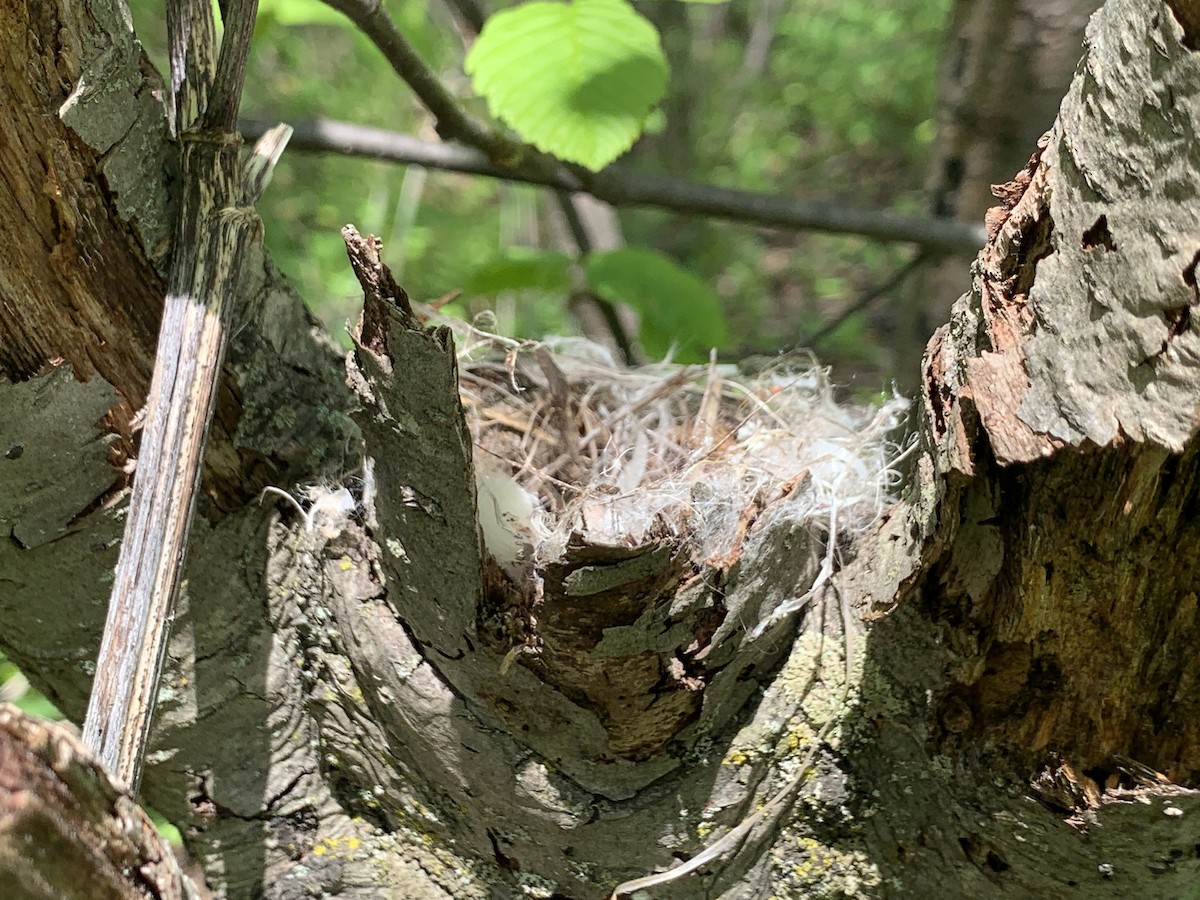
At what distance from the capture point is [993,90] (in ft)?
6.13

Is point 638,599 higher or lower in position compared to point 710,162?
lower

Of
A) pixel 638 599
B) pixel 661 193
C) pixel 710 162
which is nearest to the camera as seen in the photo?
pixel 638 599

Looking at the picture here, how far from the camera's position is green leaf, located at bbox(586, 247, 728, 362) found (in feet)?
6.28

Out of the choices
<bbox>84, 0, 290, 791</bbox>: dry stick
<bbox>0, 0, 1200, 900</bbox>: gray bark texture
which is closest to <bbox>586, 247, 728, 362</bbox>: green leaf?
<bbox>0, 0, 1200, 900</bbox>: gray bark texture

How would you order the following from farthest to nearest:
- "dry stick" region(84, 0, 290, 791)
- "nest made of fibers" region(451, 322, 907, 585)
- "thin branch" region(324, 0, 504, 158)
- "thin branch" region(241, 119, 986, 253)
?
"thin branch" region(241, 119, 986, 253)
"thin branch" region(324, 0, 504, 158)
"nest made of fibers" region(451, 322, 907, 585)
"dry stick" region(84, 0, 290, 791)

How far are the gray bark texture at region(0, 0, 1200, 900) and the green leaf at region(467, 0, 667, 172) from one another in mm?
511

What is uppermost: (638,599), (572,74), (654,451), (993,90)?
(993,90)

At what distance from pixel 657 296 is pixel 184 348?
4.16ft

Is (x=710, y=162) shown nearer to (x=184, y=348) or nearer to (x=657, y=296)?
(x=657, y=296)

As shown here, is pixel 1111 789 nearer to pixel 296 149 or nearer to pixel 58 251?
pixel 58 251

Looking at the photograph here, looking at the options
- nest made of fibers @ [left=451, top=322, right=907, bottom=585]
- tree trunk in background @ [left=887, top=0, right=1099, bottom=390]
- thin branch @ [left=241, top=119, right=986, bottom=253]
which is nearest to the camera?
nest made of fibers @ [left=451, top=322, right=907, bottom=585]

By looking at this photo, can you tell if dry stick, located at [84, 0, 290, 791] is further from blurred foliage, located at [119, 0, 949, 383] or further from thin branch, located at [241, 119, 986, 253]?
blurred foliage, located at [119, 0, 949, 383]

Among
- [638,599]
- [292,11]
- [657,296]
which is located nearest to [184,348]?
[638,599]

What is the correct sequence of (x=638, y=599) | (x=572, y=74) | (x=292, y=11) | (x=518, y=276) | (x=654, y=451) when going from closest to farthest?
(x=638, y=599), (x=654, y=451), (x=572, y=74), (x=292, y=11), (x=518, y=276)
